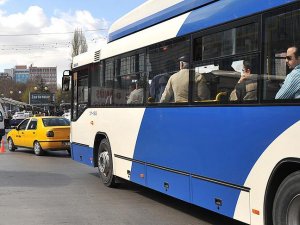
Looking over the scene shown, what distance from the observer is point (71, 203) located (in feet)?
28.4

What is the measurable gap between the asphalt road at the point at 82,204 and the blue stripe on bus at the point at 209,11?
2844mm

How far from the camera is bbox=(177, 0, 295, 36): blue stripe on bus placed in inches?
213

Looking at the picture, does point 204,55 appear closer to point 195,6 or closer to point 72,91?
point 195,6

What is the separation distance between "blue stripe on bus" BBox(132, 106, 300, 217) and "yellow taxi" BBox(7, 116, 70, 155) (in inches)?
413

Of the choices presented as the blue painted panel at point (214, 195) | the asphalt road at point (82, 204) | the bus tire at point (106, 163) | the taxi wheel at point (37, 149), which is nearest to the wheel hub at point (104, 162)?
the bus tire at point (106, 163)

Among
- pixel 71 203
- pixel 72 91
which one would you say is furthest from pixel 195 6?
pixel 72 91

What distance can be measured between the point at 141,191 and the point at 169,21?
382 centimetres

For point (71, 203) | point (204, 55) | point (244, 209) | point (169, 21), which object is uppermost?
point (169, 21)

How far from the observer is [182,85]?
7062mm

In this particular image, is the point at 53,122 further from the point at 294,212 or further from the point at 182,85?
the point at 294,212

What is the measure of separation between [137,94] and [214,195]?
2.99 meters

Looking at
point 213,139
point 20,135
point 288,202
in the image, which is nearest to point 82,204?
point 213,139

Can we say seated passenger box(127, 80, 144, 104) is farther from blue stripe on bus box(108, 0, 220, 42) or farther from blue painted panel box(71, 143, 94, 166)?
blue painted panel box(71, 143, 94, 166)

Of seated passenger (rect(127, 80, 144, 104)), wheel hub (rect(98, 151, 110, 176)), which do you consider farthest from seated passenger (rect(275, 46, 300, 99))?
wheel hub (rect(98, 151, 110, 176))
